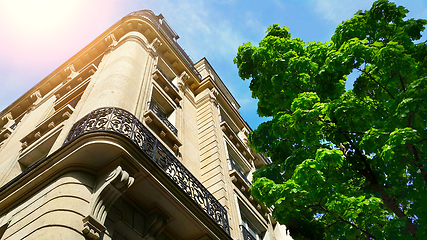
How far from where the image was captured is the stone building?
7125 mm

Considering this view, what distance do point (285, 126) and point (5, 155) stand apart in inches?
454

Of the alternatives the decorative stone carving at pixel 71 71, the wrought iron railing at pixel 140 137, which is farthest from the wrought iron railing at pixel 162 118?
the decorative stone carving at pixel 71 71

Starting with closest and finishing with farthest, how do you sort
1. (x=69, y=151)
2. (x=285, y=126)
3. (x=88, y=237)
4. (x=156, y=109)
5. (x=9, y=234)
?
(x=88, y=237) < (x=9, y=234) < (x=69, y=151) < (x=285, y=126) < (x=156, y=109)

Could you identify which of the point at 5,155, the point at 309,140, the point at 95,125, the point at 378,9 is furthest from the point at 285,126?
the point at 5,155

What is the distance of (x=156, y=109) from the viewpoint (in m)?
13.9

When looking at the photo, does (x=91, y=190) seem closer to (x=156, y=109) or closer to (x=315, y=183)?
(x=315, y=183)

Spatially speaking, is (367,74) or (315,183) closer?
(315,183)

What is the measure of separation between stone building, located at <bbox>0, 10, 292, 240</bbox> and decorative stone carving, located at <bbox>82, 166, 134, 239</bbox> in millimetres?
21

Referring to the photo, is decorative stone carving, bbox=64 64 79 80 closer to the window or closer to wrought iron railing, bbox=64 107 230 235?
the window

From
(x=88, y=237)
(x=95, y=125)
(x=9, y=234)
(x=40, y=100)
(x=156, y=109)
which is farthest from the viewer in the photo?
(x=40, y=100)

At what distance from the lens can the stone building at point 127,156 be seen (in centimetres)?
712

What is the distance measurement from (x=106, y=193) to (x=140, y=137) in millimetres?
2090

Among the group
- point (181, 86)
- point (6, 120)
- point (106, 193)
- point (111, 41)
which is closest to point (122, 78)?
point (106, 193)

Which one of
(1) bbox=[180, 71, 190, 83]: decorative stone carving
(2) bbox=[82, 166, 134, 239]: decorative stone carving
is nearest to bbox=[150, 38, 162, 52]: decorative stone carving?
(1) bbox=[180, 71, 190, 83]: decorative stone carving
